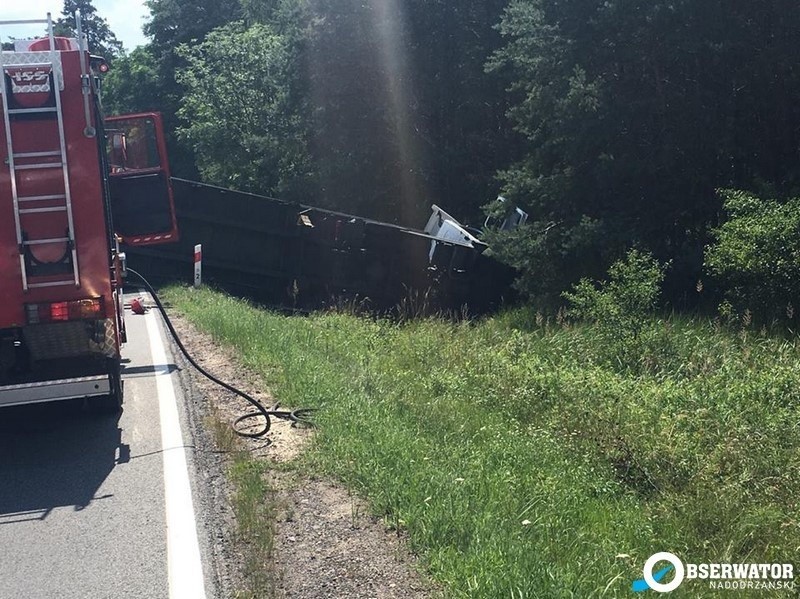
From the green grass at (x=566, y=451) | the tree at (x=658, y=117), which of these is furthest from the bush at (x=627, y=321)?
the tree at (x=658, y=117)

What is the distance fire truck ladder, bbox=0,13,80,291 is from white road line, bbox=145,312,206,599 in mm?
1654

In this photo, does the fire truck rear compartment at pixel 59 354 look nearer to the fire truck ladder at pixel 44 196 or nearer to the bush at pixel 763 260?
the fire truck ladder at pixel 44 196

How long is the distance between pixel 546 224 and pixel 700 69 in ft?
13.6

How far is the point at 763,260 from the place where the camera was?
11781mm

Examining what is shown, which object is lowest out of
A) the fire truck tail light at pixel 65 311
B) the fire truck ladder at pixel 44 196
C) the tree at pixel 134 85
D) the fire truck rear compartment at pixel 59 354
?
the fire truck rear compartment at pixel 59 354

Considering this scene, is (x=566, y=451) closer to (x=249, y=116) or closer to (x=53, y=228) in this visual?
(x=53, y=228)

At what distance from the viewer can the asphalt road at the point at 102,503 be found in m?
5.05

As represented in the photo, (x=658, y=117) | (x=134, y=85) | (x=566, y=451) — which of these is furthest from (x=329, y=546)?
(x=134, y=85)

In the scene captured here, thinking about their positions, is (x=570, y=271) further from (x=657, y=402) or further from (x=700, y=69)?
(x=657, y=402)

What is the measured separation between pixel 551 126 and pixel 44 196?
40.0 ft

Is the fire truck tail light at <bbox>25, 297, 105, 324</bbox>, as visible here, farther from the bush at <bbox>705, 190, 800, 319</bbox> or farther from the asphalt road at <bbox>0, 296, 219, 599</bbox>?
the bush at <bbox>705, 190, 800, 319</bbox>

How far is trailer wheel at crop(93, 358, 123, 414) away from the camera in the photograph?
7781mm

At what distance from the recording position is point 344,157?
2845cm

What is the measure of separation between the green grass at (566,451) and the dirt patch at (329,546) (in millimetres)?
137
